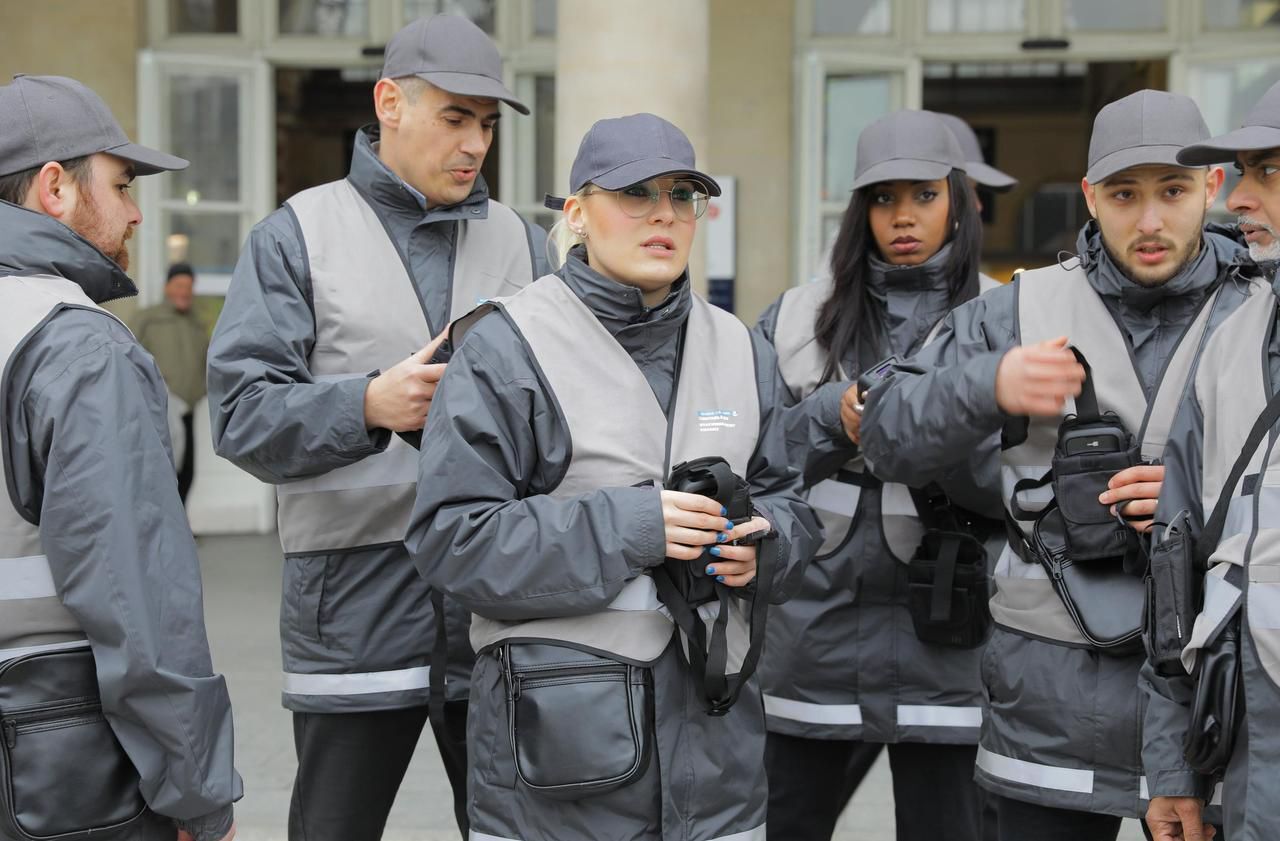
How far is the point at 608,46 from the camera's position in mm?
7293

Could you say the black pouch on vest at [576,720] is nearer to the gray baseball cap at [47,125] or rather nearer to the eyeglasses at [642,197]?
the eyeglasses at [642,197]

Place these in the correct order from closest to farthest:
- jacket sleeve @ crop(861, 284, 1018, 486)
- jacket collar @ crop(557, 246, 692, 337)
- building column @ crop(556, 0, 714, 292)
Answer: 1. jacket collar @ crop(557, 246, 692, 337)
2. jacket sleeve @ crop(861, 284, 1018, 486)
3. building column @ crop(556, 0, 714, 292)

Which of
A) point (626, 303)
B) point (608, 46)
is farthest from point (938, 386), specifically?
point (608, 46)

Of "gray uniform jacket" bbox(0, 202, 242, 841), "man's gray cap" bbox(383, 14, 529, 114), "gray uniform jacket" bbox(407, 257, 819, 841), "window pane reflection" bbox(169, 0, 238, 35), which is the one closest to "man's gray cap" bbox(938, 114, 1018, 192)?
"man's gray cap" bbox(383, 14, 529, 114)

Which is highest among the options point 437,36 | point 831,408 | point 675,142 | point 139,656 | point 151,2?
point 151,2

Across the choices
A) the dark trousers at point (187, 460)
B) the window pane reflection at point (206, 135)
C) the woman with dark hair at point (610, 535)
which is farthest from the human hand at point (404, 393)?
the window pane reflection at point (206, 135)

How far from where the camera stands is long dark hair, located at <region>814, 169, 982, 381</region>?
3.72 m

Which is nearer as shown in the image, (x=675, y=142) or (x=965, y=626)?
(x=675, y=142)

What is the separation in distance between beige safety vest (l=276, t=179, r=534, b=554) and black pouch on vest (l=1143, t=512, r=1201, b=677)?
1475 mm

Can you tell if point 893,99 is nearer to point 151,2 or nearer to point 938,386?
point 151,2

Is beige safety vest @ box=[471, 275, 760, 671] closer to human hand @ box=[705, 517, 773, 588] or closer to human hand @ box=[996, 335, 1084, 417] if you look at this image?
human hand @ box=[705, 517, 773, 588]

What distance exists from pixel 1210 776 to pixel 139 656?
1733mm

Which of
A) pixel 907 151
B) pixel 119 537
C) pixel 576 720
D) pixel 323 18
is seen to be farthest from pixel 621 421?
pixel 323 18

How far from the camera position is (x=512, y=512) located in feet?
8.11
